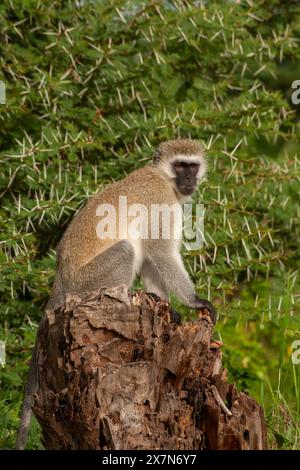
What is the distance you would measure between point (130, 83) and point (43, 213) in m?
1.68

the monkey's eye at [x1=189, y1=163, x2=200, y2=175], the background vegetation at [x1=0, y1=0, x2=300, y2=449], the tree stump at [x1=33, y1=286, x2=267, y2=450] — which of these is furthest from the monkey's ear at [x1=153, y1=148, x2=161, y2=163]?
the tree stump at [x1=33, y1=286, x2=267, y2=450]

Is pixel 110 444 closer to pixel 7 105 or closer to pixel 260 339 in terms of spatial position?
pixel 7 105

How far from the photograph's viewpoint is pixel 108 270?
18.5 ft

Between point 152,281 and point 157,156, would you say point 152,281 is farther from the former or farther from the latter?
point 157,156

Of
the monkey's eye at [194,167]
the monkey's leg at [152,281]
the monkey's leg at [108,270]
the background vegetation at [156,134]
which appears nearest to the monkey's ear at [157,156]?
the monkey's eye at [194,167]

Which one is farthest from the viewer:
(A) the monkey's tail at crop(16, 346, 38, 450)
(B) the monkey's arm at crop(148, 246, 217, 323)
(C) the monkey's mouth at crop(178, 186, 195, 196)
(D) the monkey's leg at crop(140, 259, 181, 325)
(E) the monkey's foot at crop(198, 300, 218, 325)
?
(C) the monkey's mouth at crop(178, 186, 195, 196)

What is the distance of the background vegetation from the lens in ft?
22.2

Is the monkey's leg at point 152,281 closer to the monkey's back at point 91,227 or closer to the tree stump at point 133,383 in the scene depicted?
the monkey's back at point 91,227

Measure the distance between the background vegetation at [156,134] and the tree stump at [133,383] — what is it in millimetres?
2191

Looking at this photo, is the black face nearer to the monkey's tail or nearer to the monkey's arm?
the monkey's arm

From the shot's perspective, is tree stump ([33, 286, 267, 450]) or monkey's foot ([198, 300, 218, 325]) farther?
monkey's foot ([198, 300, 218, 325])

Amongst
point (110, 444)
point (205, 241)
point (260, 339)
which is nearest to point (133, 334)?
point (110, 444)

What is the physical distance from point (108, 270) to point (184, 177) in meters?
1.05

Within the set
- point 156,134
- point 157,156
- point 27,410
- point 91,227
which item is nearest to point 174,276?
point 91,227
